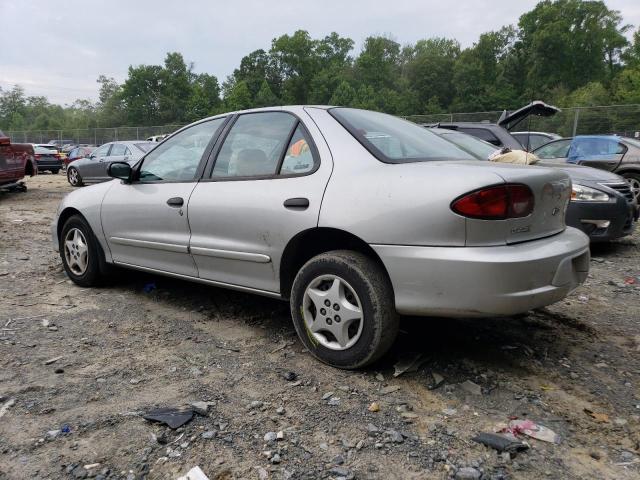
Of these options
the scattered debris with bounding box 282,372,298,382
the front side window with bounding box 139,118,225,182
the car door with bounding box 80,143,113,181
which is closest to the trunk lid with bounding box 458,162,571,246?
the scattered debris with bounding box 282,372,298,382

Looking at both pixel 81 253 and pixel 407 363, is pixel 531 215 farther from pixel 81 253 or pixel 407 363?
pixel 81 253

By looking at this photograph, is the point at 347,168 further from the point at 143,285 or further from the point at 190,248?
the point at 143,285

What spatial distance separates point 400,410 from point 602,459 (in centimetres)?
89

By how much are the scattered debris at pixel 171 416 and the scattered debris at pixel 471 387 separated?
1.43m

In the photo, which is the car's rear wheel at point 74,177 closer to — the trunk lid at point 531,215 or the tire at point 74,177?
the tire at point 74,177

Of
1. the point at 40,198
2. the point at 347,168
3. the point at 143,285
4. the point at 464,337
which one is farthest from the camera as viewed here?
the point at 40,198

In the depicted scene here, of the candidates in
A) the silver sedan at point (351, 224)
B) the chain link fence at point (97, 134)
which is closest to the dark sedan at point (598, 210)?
the silver sedan at point (351, 224)

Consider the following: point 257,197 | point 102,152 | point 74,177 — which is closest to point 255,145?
point 257,197

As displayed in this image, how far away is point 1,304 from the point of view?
14.1 ft

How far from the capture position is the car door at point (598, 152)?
903 cm

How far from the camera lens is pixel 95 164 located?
51.6 ft

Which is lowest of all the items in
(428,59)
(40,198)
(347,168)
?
(40,198)

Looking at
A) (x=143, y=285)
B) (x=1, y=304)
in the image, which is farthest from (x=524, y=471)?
(x=1, y=304)

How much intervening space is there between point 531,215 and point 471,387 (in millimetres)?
968
